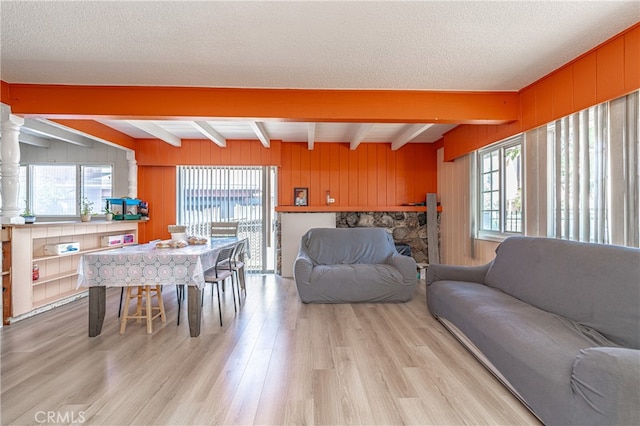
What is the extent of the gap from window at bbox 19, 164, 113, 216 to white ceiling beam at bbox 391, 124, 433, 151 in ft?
17.2

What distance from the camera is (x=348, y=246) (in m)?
4.40

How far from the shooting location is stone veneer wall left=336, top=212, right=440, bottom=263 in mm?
5438

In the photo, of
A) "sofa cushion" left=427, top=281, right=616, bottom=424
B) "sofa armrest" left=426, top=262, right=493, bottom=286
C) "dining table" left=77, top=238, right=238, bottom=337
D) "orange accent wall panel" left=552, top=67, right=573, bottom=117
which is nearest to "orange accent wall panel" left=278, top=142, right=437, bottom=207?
"sofa armrest" left=426, top=262, right=493, bottom=286

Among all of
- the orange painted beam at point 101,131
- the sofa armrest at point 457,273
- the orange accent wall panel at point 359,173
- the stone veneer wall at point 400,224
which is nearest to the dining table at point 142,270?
the orange painted beam at point 101,131

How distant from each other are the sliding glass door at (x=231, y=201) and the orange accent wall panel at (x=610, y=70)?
4.50 m

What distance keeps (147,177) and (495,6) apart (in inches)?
221

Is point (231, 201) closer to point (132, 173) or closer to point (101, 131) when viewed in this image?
point (132, 173)

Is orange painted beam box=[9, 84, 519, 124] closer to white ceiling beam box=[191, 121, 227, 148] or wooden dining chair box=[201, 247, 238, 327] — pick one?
white ceiling beam box=[191, 121, 227, 148]

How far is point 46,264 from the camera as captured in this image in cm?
367

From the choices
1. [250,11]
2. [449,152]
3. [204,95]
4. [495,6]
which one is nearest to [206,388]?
[250,11]

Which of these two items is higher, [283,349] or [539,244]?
[539,244]

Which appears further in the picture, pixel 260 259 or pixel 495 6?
pixel 260 259

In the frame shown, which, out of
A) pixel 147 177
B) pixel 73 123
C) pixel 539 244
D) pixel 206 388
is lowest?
pixel 206 388

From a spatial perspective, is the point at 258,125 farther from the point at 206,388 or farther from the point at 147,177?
the point at 206,388
